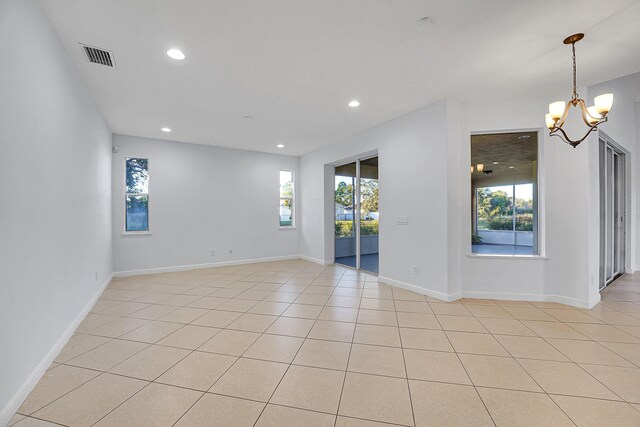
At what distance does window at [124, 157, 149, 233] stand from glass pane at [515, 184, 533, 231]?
6617mm

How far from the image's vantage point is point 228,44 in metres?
2.55

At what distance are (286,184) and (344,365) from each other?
5616mm

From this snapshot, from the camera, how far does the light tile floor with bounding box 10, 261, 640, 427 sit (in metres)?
1.69

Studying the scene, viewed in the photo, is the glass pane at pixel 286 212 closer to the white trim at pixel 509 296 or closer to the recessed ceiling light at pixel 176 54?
the white trim at pixel 509 296

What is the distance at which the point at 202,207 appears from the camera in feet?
20.1

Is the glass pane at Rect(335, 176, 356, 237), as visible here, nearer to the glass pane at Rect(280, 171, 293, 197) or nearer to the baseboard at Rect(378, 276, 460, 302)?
the glass pane at Rect(280, 171, 293, 197)

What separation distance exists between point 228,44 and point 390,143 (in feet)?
9.73

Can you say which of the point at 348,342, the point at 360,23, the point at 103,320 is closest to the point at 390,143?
the point at 360,23

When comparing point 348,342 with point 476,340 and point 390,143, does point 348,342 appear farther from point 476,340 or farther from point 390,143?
point 390,143

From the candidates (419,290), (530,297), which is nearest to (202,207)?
(419,290)

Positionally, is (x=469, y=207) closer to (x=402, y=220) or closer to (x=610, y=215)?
(x=402, y=220)

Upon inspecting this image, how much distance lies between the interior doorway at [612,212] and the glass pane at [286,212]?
5964 mm

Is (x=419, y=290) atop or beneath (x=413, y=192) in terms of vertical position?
beneath

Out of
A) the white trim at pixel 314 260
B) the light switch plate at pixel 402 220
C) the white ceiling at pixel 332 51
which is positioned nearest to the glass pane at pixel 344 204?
the white trim at pixel 314 260
